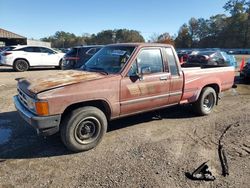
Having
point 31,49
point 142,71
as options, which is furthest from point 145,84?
point 31,49

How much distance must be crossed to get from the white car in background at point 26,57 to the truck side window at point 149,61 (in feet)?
42.8

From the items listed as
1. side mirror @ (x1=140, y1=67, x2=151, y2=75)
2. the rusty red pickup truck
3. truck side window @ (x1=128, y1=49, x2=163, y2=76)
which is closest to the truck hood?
the rusty red pickup truck

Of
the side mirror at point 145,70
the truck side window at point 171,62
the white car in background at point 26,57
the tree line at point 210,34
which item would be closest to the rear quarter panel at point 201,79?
the truck side window at point 171,62

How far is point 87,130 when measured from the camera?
446 cm

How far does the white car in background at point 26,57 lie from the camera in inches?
629

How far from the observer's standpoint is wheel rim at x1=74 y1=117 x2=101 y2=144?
171 inches

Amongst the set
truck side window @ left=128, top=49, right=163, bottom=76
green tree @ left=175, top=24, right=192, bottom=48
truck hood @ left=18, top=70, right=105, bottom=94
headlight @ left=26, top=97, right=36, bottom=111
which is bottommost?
headlight @ left=26, top=97, right=36, bottom=111

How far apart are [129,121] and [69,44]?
112870 millimetres

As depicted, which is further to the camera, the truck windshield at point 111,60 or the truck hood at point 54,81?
the truck windshield at point 111,60

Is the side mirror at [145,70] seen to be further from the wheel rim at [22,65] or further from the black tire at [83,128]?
the wheel rim at [22,65]

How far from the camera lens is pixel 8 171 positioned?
377 cm

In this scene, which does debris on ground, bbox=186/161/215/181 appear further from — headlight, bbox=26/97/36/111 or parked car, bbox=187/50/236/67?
parked car, bbox=187/50/236/67

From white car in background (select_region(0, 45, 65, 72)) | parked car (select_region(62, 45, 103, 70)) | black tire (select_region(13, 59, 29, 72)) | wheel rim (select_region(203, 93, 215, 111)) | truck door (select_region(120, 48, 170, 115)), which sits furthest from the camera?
black tire (select_region(13, 59, 29, 72))

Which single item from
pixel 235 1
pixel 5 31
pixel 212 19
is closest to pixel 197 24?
pixel 212 19
